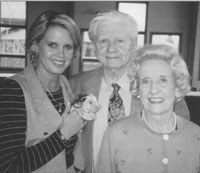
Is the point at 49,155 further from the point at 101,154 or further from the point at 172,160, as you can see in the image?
the point at 172,160

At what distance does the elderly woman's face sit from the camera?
113 centimetres

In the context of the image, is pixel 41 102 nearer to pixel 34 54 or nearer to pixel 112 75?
pixel 34 54

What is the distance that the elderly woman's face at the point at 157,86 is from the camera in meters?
1.13

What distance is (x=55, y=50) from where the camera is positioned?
4.15ft

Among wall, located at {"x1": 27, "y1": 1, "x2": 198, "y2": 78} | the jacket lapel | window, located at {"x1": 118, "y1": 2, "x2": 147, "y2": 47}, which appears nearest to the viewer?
the jacket lapel

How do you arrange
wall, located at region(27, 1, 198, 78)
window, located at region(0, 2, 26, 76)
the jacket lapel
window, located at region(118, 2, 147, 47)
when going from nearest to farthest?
the jacket lapel < window, located at region(0, 2, 26, 76) < window, located at region(118, 2, 147, 47) < wall, located at region(27, 1, 198, 78)

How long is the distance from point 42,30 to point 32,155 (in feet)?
1.80

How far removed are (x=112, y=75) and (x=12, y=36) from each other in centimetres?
589

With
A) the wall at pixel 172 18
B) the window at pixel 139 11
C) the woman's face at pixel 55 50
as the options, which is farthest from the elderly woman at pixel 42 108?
the wall at pixel 172 18

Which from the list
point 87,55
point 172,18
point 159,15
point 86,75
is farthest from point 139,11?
point 86,75

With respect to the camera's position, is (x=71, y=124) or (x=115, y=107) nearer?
(x=71, y=124)

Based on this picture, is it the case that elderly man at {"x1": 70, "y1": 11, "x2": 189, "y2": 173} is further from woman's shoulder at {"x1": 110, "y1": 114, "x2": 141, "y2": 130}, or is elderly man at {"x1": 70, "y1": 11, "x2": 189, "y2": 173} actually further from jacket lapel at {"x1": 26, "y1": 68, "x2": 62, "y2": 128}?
jacket lapel at {"x1": 26, "y1": 68, "x2": 62, "y2": 128}

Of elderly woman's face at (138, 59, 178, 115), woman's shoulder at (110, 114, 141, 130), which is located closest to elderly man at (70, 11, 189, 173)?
woman's shoulder at (110, 114, 141, 130)

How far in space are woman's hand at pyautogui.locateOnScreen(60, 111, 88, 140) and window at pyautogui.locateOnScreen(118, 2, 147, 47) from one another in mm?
6129
